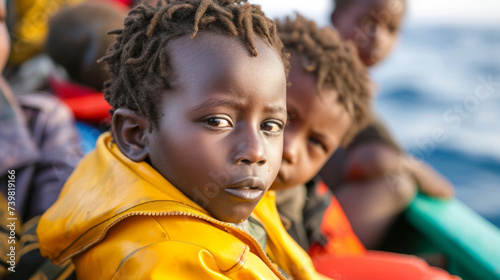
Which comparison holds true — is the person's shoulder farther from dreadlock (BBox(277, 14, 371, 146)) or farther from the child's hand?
the child's hand

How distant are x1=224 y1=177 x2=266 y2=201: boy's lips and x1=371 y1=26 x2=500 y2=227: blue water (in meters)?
0.90

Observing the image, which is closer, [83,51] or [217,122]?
[217,122]

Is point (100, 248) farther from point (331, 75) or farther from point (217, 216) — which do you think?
point (331, 75)

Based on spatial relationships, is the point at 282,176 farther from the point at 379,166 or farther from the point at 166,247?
the point at 379,166

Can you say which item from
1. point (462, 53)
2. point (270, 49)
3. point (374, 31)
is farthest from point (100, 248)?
point (462, 53)

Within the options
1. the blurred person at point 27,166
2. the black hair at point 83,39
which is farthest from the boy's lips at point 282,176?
the black hair at point 83,39

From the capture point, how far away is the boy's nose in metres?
0.84

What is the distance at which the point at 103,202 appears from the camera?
2.95 ft

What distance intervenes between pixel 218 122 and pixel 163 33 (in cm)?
19

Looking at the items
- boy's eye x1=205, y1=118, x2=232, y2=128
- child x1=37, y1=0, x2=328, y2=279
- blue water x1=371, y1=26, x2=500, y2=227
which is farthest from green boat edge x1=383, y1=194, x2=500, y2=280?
boy's eye x1=205, y1=118, x2=232, y2=128

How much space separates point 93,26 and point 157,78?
1.27m

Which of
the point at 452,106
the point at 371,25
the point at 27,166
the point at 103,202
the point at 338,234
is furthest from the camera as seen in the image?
the point at 452,106

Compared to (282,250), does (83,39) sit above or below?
below

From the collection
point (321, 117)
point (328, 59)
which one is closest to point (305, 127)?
point (321, 117)
